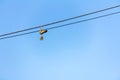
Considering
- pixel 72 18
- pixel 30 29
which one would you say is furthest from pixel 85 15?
pixel 30 29

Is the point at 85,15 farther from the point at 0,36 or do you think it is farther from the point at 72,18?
the point at 0,36

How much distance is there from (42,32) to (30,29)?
257cm

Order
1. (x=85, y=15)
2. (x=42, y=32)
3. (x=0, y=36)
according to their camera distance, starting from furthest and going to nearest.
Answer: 1. (x=42, y=32)
2. (x=0, y=36)
3. (x=85, y=15)

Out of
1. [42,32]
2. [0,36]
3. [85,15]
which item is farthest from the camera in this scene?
[42,32]

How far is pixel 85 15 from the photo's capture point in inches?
726

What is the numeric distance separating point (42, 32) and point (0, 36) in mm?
2907

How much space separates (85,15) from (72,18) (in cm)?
75

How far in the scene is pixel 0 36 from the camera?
66.5 ft

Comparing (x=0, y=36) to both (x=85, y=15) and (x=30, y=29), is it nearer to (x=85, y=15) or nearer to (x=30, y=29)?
(x=30, y=29)

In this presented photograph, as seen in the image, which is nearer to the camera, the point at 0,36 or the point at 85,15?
the point at 85,15

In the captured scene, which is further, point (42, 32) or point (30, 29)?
point (42, 32)

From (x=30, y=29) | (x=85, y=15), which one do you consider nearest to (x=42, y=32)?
(x=30, y=29)

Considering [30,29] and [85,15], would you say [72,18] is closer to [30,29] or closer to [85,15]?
[85,15]

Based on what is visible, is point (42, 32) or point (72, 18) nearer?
point (72, 18)
